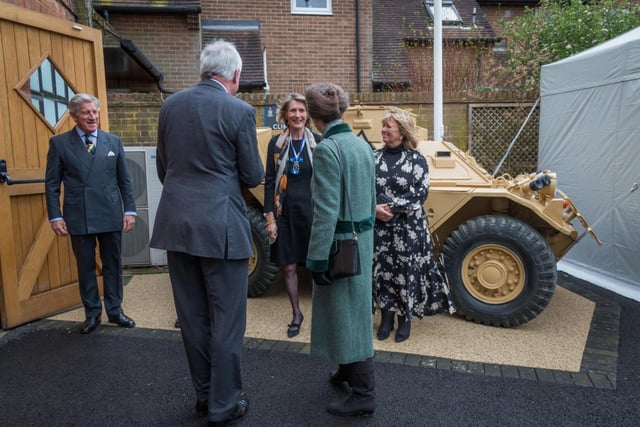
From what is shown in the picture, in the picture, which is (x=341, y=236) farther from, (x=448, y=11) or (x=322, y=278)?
(x=448, y=11)

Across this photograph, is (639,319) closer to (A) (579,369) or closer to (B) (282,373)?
(A) (579,369)

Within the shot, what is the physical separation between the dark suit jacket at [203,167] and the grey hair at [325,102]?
0.34m

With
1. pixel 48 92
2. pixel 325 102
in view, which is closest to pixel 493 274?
pixel 325 102

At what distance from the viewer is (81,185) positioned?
3.89 meters

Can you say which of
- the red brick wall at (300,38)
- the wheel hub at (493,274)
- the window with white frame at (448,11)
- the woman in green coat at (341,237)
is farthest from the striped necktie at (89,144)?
the window with white frame at (448,11)

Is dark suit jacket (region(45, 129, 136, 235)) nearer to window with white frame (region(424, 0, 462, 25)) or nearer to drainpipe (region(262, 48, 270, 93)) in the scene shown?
drainpipe (region(262, 48, 270, 93))

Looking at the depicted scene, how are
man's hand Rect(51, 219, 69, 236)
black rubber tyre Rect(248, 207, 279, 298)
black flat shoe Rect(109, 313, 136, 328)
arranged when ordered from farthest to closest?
black rubber tyre Rect(248, 207, 279, 298)
black flat shoe Rect(109, 313, 136, 328)
man's hand Rect(51, 219, 69, 236)

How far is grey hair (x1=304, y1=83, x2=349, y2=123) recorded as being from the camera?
252 centimetres

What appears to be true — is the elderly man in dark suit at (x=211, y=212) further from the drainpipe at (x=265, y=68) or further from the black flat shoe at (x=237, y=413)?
the drainpipe at (x=265, y=68)

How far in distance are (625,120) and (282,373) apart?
4392 millimetres

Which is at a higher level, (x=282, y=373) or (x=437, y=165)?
(x=437, y=165)

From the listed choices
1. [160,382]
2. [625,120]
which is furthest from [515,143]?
[160,382]

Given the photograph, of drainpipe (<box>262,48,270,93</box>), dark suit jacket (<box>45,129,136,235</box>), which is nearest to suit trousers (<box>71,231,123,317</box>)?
dark suit jacket (<box>45,129,136,235</box>)

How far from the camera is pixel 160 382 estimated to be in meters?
3.11
